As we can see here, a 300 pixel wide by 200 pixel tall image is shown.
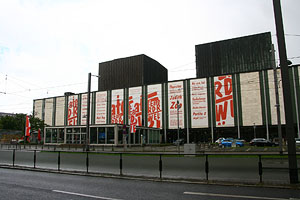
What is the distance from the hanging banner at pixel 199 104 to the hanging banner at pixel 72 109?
38.4 metres

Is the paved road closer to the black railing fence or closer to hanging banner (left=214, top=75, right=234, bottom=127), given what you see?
the black railing fence

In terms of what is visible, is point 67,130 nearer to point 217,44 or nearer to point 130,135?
point 130,135

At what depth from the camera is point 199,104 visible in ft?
218

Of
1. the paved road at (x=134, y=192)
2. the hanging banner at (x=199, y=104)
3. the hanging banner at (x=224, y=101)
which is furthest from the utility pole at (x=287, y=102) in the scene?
the hanging banner at (x=199, y=104)

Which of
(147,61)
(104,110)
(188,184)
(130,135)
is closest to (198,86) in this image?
(130,135)

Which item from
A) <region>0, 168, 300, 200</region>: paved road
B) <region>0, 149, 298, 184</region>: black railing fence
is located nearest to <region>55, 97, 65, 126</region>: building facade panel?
<region>0, 149, 298, 184</region>: black railing fence

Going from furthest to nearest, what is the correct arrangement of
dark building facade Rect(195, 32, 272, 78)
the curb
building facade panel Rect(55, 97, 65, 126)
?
dark building facade Rect(195, 32, 272, 78), building facade panel Rect(55, 97, 65, 126), the curb

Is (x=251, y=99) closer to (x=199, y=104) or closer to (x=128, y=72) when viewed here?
(x=199, y=104)

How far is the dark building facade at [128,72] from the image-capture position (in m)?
99.7

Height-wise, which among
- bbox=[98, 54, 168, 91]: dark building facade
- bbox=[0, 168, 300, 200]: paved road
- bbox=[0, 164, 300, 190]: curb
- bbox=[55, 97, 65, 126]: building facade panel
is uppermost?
bbox=[98, 54, 168, 91]: dark building facade

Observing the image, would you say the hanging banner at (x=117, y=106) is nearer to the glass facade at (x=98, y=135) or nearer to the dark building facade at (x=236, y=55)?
the glass facade at (x=98, y=135)

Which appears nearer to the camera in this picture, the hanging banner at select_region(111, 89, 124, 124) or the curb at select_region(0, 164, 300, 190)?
the curb at select_region(0, 164, 300, 190)

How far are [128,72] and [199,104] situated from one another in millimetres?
43462

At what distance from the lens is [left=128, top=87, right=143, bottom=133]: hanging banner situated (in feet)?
243
